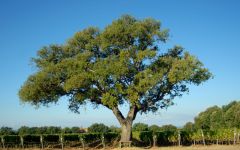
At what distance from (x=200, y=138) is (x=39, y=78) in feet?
80.8

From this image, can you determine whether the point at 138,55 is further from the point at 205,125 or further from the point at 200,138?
the point at 205,125

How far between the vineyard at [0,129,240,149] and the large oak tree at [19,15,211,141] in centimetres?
479

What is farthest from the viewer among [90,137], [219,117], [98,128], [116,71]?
[219,117]

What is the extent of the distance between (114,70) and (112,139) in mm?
14239

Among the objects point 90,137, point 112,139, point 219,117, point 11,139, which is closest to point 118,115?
point 112,139

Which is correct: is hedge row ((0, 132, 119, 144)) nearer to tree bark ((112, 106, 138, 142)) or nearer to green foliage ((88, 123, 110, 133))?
tree bark ((112, 106, 138, 142))

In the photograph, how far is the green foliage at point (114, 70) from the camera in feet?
132

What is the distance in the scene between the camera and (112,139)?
50906 millimetres

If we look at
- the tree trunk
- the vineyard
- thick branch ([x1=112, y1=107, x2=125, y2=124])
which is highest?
thick branch ([x1=112, y1=107, x2=125, y2=124])

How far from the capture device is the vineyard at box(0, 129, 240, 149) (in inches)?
1768

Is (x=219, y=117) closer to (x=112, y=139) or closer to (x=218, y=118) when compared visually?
(x=218, y=118)

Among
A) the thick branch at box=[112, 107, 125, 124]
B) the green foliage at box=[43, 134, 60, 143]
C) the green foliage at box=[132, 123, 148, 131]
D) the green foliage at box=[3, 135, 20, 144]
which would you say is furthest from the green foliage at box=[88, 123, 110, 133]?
the thick branch at box=[112, 107, 125, 124]

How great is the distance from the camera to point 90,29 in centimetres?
4356

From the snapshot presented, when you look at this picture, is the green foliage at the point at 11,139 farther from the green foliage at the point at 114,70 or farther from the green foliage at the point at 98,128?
the green foliage at the point at 98,128
